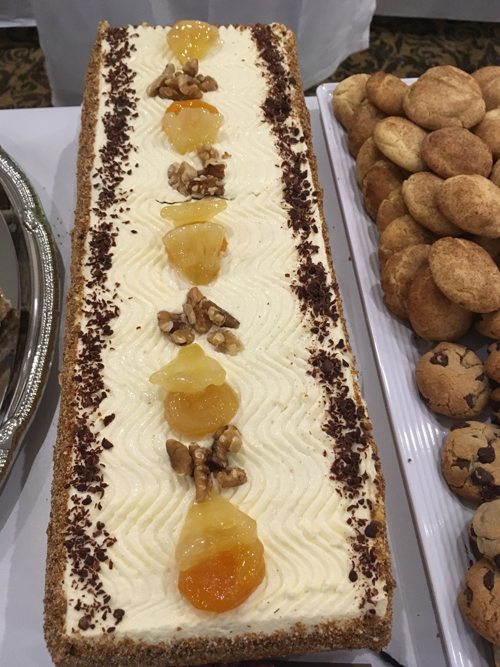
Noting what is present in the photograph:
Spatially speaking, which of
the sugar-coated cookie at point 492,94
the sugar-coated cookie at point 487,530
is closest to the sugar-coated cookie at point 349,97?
the sugar-coated cookie at point 492,94

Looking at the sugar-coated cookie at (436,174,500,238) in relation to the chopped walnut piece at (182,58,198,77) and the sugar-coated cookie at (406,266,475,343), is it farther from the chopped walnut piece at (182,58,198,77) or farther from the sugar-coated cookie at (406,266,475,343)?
the chopped walnut piece at (182,58,198,77)

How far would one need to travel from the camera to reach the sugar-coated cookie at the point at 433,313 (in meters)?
1.86

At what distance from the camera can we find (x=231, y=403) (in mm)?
1585

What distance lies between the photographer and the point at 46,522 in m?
1.78

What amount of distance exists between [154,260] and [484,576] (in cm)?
135

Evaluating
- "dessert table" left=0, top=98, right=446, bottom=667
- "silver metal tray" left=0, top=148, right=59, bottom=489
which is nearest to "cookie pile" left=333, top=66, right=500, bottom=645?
"dessert table" left=0, top=98, right=446, bottom=667

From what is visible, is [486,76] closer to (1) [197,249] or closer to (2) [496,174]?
(2) [496,174]

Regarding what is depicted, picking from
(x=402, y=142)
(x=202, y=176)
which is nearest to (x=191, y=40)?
(x=202, y=176)

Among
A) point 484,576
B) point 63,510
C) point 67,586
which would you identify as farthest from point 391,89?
point 67,586

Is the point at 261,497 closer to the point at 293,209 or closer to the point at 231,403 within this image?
the point at 231,403

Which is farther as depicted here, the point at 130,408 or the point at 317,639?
the point at 130,408

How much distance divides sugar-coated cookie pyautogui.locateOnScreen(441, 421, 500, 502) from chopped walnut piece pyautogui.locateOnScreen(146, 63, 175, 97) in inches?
67.7

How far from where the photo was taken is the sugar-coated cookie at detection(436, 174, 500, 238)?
5.91ft

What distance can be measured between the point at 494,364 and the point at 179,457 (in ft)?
3.33
